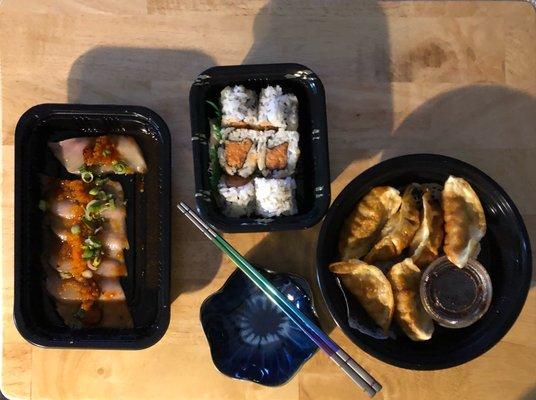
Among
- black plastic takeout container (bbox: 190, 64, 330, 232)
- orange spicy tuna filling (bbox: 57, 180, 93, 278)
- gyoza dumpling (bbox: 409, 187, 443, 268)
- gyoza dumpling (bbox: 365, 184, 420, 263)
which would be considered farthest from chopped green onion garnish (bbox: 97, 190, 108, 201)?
gyoza dumpling (bbox: 409, 187, 443, 268)

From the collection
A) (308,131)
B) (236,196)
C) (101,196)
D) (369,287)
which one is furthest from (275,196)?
(101,196)

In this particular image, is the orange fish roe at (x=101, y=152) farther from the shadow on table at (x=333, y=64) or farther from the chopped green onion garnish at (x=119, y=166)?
the shadow on table at (x=333, y=64)

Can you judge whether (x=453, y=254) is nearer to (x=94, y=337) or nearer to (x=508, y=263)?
(x=508, y=263)

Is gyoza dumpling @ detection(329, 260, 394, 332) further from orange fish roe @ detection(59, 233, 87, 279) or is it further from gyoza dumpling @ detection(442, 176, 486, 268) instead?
orange fish roe @ detection(59, 233, 87, 279)

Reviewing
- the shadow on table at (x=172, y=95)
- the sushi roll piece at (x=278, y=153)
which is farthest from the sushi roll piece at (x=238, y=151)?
the shadow on table at (x=172, y=95)

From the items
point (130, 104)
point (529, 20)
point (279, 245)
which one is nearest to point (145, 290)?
point (279, 245)
